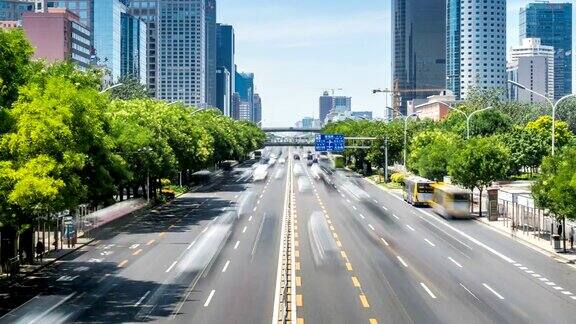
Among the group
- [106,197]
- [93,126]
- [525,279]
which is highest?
[93,126]

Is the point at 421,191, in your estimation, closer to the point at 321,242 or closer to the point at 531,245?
the point at 531,245

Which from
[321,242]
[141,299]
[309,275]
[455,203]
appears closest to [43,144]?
[141,299]

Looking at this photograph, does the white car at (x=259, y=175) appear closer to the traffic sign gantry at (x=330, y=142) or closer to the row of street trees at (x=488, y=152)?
the traffic sign gantry at (x=330, y=142)

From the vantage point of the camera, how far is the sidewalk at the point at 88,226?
39750 millimetres

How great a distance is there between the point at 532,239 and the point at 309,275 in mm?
21119

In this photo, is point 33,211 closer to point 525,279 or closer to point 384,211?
point 525,279

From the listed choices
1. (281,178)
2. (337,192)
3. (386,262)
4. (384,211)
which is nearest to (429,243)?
(386,262)

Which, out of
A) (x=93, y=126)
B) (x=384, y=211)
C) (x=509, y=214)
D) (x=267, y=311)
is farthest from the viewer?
(x=384, y=211)

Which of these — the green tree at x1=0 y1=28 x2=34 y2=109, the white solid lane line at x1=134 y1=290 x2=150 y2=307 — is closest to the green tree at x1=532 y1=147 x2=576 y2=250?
the white solid lane line at x1=134 y1=290 x2=150 y2=307

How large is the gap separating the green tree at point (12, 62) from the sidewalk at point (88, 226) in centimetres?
942

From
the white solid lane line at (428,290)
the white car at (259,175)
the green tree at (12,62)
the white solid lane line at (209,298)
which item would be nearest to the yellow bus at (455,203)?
the white solid lane line at (428,290)

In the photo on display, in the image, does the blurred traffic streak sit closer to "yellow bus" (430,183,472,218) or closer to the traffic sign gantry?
"yellow bus" (430,183,472,218)

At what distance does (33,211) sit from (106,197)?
48.4ft

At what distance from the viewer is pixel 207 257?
A: 4225cm
